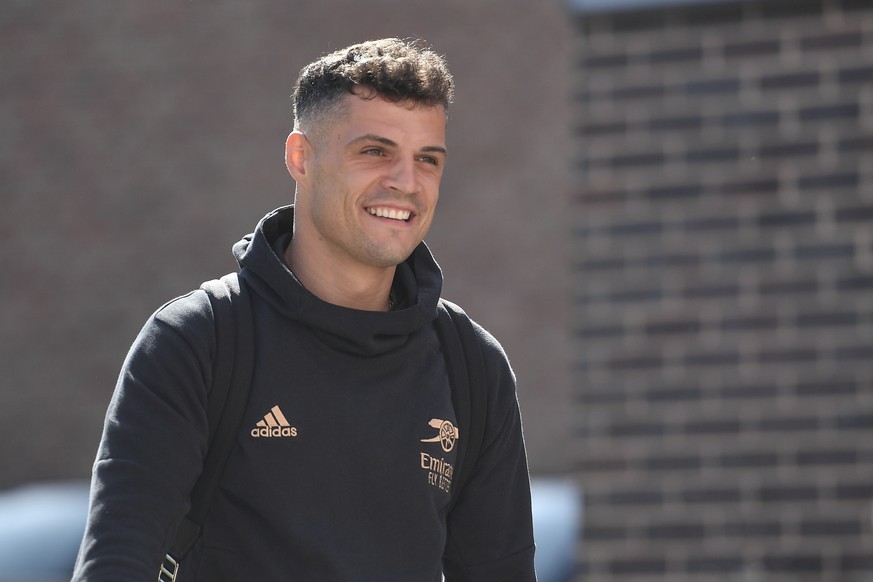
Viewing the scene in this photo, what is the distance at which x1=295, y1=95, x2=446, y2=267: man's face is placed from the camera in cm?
306

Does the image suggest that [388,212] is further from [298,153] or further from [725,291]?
[725,291]

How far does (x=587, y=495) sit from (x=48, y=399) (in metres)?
5.57

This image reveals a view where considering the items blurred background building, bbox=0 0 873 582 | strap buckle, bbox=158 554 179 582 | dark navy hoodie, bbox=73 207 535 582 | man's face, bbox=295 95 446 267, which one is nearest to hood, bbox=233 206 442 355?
dark navy hoodie, bbox=73 207 535 582

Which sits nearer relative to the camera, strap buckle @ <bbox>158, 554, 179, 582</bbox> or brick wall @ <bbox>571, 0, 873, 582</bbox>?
strap buckle @ <bbox>158, 554, 179, 582</bbox>

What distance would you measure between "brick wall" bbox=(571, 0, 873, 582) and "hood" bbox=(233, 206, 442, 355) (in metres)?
3.70

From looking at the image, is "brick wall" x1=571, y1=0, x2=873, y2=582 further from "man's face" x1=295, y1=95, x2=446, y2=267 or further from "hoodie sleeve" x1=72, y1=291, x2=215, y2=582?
"hoodie sleeve" x1=72, y1=291, x2=215, y2=582

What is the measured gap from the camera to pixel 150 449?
8.98ft

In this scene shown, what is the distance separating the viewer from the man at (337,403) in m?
2.77

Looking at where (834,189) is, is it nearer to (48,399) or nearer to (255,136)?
(255,136)

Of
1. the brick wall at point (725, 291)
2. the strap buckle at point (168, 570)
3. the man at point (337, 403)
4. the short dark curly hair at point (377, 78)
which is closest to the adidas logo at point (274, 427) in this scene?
the man at point (337, 403)

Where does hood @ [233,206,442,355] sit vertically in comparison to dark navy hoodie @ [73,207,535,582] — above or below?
above

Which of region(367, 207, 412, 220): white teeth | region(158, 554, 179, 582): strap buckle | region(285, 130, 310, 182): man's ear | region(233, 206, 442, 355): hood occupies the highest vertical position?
region(285, 130, 310, 182): man's ear

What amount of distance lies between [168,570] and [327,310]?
Result: 595 mm

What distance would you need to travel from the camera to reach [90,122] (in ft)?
36.5
